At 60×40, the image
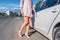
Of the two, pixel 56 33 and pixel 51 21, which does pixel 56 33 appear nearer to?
pixel 56 33

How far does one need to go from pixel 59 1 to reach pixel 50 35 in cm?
110

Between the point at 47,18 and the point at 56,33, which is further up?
the point at 47,18

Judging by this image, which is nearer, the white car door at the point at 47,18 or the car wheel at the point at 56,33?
the car wheel at the point at 56,33

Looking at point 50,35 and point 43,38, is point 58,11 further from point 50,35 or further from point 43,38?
point 43,38

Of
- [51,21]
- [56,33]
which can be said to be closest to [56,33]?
[56,33]

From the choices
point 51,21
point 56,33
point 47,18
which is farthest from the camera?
point 47,18

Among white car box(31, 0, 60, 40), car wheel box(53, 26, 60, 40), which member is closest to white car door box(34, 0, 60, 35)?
white car box(31, 0, 60, 40)

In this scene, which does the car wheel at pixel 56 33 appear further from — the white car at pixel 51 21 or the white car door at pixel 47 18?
the white car door at pixel 47 18

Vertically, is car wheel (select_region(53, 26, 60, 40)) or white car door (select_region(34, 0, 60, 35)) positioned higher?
white car door (select_region(34, 0, 60, 35))

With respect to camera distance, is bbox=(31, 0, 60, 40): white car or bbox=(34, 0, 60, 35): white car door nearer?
bbox=(31, 0, 60, 40): white car

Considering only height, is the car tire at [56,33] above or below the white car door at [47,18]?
below

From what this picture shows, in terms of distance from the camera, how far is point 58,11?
5.97m

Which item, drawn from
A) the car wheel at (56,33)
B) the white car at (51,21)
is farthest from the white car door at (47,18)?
the car wheel at (56,33)

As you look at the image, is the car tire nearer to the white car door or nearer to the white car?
the white car
